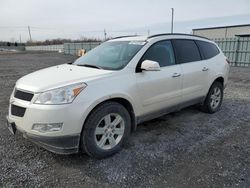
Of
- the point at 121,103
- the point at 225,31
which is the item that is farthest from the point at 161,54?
Answer: the point at 225,31

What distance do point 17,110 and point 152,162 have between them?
6.44ft

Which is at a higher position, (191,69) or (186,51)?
(186,51)

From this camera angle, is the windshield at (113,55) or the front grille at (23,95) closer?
the front grille at (23,95)

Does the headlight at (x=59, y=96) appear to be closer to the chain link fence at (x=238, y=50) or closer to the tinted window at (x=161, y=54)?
the tinted window at (x=161, y=54)

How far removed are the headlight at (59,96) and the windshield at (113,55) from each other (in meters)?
0.87

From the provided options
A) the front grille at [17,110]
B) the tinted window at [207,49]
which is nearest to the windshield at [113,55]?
the front grille at [17,110]

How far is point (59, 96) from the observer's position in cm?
256

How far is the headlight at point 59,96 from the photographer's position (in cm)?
255

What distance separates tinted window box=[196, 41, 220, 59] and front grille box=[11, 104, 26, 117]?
376 cm

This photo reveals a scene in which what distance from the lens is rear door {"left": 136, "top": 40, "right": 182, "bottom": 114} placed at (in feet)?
11.0

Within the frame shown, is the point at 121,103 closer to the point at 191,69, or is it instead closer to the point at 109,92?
the point at 109,92

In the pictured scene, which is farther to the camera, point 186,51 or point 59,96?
point 186,51

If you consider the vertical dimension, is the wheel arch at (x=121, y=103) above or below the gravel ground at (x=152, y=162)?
above

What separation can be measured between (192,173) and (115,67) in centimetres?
185
